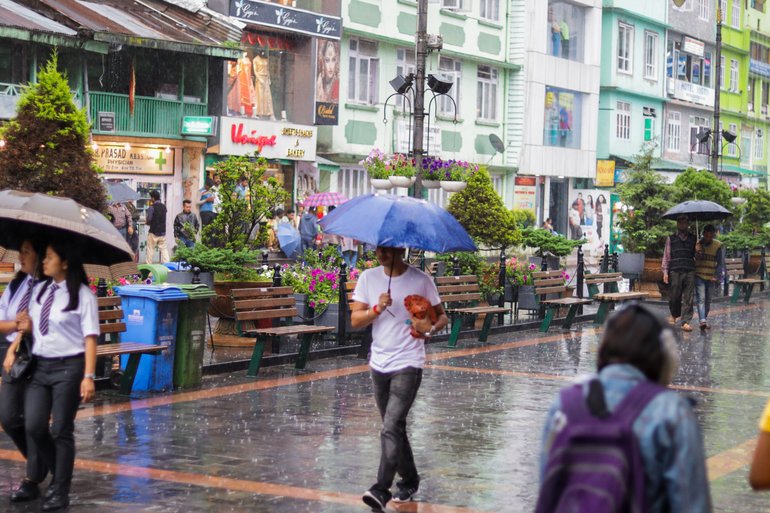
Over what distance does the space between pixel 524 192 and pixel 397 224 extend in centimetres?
4194

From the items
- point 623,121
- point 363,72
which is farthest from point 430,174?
point 623,121

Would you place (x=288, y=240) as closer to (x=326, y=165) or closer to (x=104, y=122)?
(x=104, y=122)

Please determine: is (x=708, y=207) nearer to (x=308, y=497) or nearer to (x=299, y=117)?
(x=308, y=497)

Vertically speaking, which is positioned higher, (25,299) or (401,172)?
(401,172)

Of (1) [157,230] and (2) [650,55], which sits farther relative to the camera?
(2) [650,55]

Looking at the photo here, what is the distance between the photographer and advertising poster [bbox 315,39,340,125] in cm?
3853

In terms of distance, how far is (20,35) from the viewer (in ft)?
93.8

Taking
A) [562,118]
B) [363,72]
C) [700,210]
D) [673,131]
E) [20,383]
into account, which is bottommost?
[20,383]

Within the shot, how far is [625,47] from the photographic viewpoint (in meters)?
56.8

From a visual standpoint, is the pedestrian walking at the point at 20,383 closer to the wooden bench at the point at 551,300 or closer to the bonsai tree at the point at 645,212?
the wooden bench at the point at 551,300

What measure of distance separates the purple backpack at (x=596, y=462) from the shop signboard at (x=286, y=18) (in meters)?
32.4

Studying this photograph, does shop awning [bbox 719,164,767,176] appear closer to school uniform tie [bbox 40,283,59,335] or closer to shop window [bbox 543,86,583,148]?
shop window [bbox 543,86,583,148]

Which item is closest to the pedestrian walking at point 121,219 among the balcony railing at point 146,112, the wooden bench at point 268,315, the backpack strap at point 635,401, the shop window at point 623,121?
the balcony railing at point 146,112

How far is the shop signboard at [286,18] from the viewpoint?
35.7m
